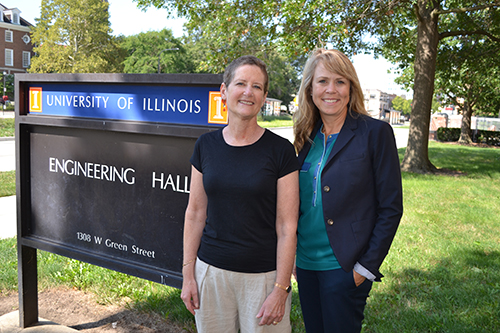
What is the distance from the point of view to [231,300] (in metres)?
2.06

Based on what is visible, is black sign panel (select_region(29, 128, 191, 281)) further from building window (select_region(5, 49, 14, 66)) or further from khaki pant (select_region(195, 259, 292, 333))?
building window (select_region(5, 49, 14, 66))

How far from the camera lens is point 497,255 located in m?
5.12

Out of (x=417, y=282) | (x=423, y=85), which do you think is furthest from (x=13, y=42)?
(x=417, y=282)

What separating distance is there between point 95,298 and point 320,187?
2644 mm

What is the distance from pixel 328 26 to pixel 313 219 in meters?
9.16

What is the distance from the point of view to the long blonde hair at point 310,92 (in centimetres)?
211

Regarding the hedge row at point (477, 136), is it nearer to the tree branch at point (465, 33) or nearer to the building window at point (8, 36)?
the tree branch at point (465, 33)

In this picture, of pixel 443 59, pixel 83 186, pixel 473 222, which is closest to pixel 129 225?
pixel 83 186

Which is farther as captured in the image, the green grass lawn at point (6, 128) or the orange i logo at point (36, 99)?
the green grass lawn at point (6, 128)

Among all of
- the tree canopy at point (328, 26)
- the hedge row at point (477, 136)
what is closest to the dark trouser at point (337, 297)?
the tree canopy at point (328, 26)

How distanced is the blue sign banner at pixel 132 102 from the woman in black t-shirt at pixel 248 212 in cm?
31

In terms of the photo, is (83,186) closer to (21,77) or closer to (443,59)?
(21,77)

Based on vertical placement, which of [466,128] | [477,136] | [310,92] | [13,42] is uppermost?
[13,42]

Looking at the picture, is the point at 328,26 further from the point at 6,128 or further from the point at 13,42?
the point at 13,42
